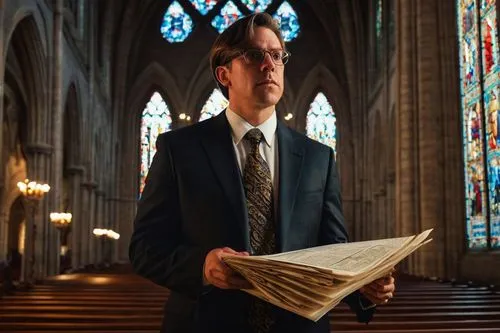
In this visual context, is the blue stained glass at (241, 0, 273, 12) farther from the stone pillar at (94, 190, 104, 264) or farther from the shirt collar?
the shirt collar

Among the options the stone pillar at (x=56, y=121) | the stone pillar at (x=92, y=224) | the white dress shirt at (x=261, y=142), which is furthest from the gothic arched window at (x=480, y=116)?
the stone pillar at (x=92, y=224)

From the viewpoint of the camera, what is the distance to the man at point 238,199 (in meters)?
1.94

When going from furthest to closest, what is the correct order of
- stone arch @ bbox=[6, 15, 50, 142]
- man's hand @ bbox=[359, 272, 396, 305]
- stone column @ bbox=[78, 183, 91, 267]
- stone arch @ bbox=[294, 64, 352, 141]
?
stone arch @ bbox=[294, 64, 352, 141] < stone column @ bbox=[78, 183, 91, 267] < stone arch @ bbox=[6, 15, 50, 142] < man's hand @ bbox=[359, 272, 396, 305]

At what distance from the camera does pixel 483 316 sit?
611cm

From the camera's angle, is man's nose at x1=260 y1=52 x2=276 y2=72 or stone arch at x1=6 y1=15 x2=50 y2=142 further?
stone arch at x1=6 y1=15 x2=50 y2=142

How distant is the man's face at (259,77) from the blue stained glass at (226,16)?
2944cm

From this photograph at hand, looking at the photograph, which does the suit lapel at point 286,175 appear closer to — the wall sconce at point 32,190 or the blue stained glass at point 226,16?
the wall sconce at point 32,190

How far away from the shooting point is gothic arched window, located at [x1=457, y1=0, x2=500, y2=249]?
12508 millimetres

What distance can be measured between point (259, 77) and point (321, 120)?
28368mm

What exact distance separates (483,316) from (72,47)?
16.4 metres

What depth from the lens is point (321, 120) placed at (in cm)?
3017

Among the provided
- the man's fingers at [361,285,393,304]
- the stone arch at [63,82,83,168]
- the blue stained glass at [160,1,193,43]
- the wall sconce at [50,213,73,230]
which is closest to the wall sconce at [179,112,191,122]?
the blue stained glass at [160,1,193,43]

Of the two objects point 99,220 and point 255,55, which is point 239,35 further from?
point 99,220

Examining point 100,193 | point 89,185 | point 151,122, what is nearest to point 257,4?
point 151,122
